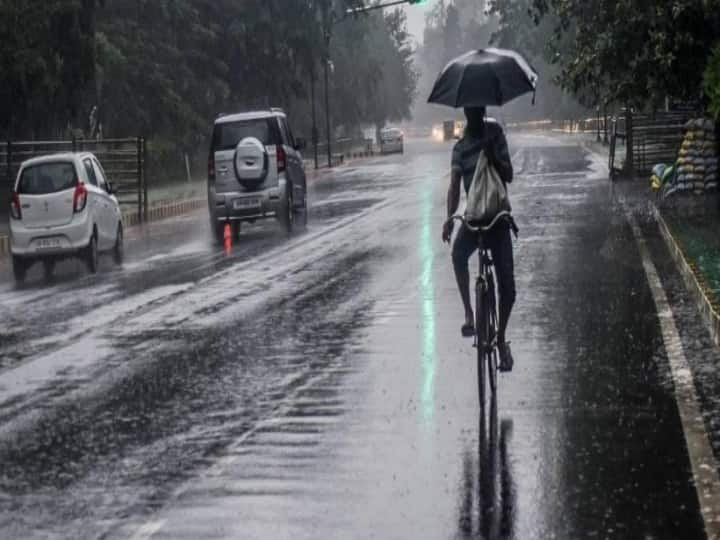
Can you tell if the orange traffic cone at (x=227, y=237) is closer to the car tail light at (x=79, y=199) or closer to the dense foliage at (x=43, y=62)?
the car tail light at (x=79, y=199)

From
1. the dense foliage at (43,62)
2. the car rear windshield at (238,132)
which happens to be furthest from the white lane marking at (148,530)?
the dense foliage at (43,62)

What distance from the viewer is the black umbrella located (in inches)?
456

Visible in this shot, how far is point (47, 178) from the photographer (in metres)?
23.6

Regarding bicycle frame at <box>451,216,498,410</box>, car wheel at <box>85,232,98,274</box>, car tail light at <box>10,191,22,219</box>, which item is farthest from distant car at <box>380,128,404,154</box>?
bicycle frame at <box>451,216,498,410</box>

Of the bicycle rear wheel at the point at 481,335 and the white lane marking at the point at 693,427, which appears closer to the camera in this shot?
the white lane marking at the point at 693,427

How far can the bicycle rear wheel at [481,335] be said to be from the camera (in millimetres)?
10711

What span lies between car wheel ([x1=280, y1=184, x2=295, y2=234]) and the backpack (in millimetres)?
18082

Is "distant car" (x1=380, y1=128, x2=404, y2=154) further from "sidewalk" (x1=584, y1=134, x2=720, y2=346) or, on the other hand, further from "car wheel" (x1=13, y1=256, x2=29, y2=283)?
"car wheel" (x1=13, y1=256, x2=29, y2=283)

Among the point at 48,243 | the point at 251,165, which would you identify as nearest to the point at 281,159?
the point at 251,165

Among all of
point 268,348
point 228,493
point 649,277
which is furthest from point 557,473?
point 649,277

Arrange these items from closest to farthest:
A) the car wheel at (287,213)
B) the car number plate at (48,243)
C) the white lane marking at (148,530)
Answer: the white lane marking at (148,530) → the car number plate at (48,243) → the car wheel at (287,213)

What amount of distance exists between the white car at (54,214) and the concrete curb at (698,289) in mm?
8427

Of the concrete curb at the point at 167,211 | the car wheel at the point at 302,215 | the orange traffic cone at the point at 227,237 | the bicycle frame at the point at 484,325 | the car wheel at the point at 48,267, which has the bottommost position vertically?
the concrete curb at the point at 167,211

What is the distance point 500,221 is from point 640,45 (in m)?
20.2
